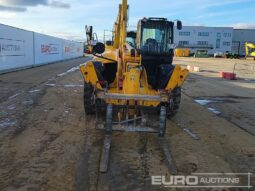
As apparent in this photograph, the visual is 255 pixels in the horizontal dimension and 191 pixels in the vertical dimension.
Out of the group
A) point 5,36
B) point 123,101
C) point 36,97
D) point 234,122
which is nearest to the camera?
point 123,101

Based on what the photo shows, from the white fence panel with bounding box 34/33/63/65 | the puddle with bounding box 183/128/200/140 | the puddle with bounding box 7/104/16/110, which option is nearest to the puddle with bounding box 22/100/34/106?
the puddle with bounding box 7/104/16/110

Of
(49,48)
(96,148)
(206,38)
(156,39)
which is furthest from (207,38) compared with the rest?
(96,148)

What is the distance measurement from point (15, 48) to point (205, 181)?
64.7 feet

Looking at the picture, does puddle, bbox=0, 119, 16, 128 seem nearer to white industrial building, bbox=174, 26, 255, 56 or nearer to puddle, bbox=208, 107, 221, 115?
puddle, bbox=208, 107, 221, 115

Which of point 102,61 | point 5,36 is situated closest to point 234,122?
point 102,61

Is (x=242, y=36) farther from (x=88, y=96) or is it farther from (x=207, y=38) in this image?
(x=88, y=96)

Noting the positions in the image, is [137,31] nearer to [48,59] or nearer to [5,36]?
[5,36]

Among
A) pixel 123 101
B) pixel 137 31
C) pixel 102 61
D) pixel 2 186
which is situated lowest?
pixel 2 186

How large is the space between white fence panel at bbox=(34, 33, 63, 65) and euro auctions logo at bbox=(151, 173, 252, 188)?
78.5ft

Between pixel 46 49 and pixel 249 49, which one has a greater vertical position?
pixel 249 49

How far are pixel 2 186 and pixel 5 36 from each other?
17.1 metres

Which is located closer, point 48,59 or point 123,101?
point 123,101

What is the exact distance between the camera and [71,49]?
47250 mm

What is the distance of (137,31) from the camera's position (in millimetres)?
9367
